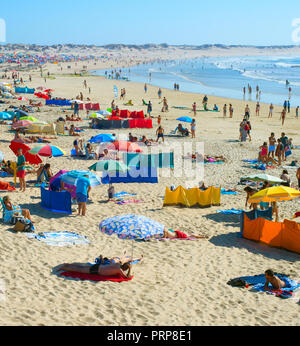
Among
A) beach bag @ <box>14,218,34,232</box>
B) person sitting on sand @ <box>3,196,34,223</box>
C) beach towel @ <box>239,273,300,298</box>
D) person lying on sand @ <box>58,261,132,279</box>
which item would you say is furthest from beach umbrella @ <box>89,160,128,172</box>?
beach towel @ <box>239,273,300,298</box>

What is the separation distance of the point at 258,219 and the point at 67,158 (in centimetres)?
948

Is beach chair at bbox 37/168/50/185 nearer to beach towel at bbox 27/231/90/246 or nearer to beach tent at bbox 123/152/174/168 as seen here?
beach tent at bbox 123/152/174/168

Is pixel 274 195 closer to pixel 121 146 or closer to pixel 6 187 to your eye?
pixel 6 187

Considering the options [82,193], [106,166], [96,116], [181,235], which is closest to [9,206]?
[82,193]

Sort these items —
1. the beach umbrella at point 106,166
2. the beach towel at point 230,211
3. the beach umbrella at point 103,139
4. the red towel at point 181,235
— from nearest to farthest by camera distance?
the red towel at point 181,235 < the beach towel at point 230,211 < the beach umbrella at point 106,166 < the beach umbrella at point 103,139

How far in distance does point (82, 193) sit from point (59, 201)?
734 millimetres

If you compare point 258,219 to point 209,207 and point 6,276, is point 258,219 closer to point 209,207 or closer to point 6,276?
point 209,207

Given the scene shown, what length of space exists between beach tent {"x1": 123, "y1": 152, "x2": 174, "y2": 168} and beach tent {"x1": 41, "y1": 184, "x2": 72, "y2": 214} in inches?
162

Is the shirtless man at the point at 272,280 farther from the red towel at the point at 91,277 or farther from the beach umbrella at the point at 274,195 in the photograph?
the beach umbrella at the point at 274,195

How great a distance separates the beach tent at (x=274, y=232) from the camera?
32.7 ft

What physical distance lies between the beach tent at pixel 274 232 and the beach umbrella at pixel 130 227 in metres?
2.46

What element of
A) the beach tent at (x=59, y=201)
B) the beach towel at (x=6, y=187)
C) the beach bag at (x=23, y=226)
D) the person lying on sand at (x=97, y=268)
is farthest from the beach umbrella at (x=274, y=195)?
the beach towel at (x=6, y=187)
